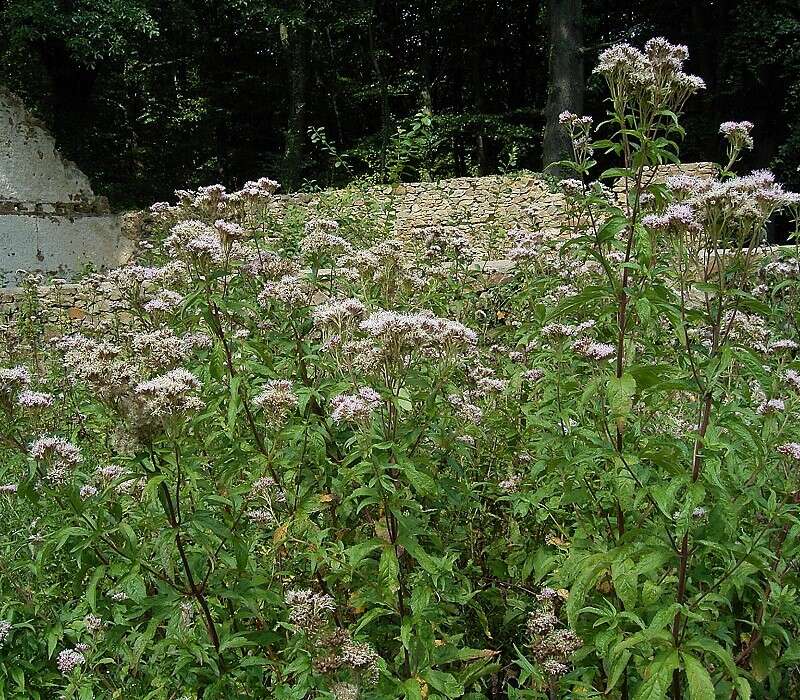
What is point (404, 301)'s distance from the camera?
3996 mm

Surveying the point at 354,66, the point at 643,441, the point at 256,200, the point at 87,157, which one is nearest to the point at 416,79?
the point at 354,66

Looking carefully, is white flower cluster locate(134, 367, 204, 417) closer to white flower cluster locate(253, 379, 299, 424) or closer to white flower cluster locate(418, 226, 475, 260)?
white flower cluster locate(253, 379, 299, 424)

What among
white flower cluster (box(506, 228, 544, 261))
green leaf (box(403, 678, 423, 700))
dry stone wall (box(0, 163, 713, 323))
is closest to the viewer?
green leaf (box(403, 678, 423, 700))

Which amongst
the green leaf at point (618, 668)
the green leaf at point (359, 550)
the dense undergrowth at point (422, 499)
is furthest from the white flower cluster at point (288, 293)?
the green leaf at point (618, 668)

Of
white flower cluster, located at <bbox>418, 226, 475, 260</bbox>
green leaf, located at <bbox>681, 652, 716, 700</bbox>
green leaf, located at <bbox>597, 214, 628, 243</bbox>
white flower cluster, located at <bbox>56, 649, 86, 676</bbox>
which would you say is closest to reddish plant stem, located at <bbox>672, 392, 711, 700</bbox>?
green leaf, located at <bbox>681, 652, 716, 700</bbox>

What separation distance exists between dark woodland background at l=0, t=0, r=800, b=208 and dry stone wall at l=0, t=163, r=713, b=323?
2.91ft

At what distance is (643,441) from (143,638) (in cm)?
185

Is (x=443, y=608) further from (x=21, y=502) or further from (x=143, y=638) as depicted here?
(x=21, y=502)

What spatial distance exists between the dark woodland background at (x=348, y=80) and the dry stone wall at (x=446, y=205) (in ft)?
2.91

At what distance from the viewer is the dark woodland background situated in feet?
46.1

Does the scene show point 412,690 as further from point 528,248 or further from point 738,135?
point 528,248

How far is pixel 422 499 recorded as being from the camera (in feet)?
10.6

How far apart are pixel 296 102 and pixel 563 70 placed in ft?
25.6

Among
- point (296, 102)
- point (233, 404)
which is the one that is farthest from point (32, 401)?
point (296, 102)
